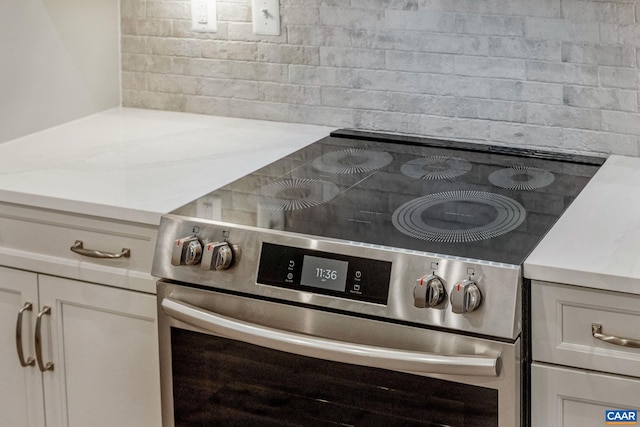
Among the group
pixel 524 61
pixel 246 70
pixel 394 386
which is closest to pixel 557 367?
pixel 394 386

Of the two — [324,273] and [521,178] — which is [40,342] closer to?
[324,273]

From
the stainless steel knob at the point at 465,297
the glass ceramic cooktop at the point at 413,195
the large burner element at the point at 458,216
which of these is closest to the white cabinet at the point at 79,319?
the glass ceramic cooktop at the point at 413,195

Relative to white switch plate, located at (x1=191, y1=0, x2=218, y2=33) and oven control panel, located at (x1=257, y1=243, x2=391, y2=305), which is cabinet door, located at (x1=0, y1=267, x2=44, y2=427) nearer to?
oven control panel, located at (x1=257, y1=243, x2=391, y2=305)

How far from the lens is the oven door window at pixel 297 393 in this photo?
5.80 ft

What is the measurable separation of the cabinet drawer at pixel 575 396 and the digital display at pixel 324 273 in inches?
15.2

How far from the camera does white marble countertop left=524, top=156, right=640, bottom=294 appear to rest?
167cm

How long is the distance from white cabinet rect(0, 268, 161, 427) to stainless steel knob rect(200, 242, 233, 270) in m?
0.25

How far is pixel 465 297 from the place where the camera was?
5.50ft

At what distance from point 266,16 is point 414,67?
1.45 feet

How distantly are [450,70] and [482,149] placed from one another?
216 mm

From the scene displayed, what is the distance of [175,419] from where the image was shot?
2.07m

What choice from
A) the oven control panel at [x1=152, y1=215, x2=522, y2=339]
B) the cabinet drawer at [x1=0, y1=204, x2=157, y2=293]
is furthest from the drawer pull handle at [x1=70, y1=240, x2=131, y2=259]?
the oven control panel at [x1=152, y1=215, x2=522, y2=339]

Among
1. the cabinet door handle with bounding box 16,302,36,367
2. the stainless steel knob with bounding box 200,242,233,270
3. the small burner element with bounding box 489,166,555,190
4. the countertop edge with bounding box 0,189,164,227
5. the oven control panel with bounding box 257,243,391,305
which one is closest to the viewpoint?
the oven control panel with bounding box 257,243,391,305

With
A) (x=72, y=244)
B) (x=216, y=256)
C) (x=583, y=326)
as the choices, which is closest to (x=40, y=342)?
(x=72, y=244)
